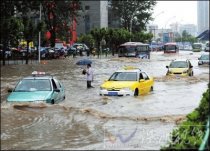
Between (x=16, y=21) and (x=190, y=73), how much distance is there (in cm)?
1810

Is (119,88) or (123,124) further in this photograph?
(119,88)

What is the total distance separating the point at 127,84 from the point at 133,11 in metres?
90.0

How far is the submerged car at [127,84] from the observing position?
21922mm

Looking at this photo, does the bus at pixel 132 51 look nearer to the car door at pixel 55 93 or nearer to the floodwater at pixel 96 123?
the floodwater at pixel 96 123

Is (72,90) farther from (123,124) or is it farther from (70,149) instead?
(70,149)

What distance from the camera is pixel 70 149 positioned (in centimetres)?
962

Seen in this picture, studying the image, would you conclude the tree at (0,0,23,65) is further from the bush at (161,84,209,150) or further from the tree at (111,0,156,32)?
the tree at (111,0,156,32)

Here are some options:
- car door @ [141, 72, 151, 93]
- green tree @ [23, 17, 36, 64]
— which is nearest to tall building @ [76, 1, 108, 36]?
green tree @ [23, 17, 36, 64]

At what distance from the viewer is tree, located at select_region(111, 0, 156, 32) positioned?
359 feet

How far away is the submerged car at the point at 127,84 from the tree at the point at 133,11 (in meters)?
85.7

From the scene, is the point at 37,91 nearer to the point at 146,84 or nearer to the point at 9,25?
the point at 146,84

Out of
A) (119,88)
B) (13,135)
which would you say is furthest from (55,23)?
(13,135)

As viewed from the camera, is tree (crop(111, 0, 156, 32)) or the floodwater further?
tree (crop(111, 0, 156, 32))

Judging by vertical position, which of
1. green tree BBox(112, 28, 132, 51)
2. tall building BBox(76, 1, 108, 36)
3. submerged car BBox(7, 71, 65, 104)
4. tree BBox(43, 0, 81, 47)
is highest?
tall building BBox(76, 1, 108, 36)
